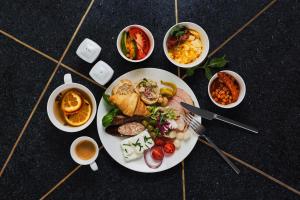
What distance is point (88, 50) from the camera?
1.66 meters

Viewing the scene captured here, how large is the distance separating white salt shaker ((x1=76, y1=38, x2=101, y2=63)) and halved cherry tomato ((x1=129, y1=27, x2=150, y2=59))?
16cm

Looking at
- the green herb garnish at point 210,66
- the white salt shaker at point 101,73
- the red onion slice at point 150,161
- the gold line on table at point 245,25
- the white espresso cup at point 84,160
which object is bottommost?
the white espresso cup at point 84,160

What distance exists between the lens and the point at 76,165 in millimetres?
1765

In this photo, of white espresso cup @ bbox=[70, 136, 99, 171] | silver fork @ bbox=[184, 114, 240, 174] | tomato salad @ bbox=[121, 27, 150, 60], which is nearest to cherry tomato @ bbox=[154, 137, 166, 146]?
silver fork @ bbox=[184, 114, 240, 174]

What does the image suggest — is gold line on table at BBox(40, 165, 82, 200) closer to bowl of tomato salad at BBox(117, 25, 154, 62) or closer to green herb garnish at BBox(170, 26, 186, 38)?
bowl of tomato salad at BBox(117, 25, 154, 62)

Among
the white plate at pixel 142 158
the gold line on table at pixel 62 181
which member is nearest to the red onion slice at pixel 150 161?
the white plate at pixel 142 158

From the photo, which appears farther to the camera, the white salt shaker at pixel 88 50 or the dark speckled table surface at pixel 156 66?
the dark speckled table surface at pixel 156 66

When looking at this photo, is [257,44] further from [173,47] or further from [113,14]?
[113,14]

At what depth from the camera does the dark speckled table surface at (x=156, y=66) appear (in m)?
1.77

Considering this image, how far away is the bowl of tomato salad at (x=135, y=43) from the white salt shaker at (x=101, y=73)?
0.09m

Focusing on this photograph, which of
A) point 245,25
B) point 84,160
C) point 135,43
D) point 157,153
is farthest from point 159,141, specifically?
point 245,25

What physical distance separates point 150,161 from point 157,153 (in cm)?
5

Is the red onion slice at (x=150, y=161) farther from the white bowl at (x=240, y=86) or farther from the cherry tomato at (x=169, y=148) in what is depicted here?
the white bowl at (x=240, y=86)

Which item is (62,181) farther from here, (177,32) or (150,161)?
(177,32)
